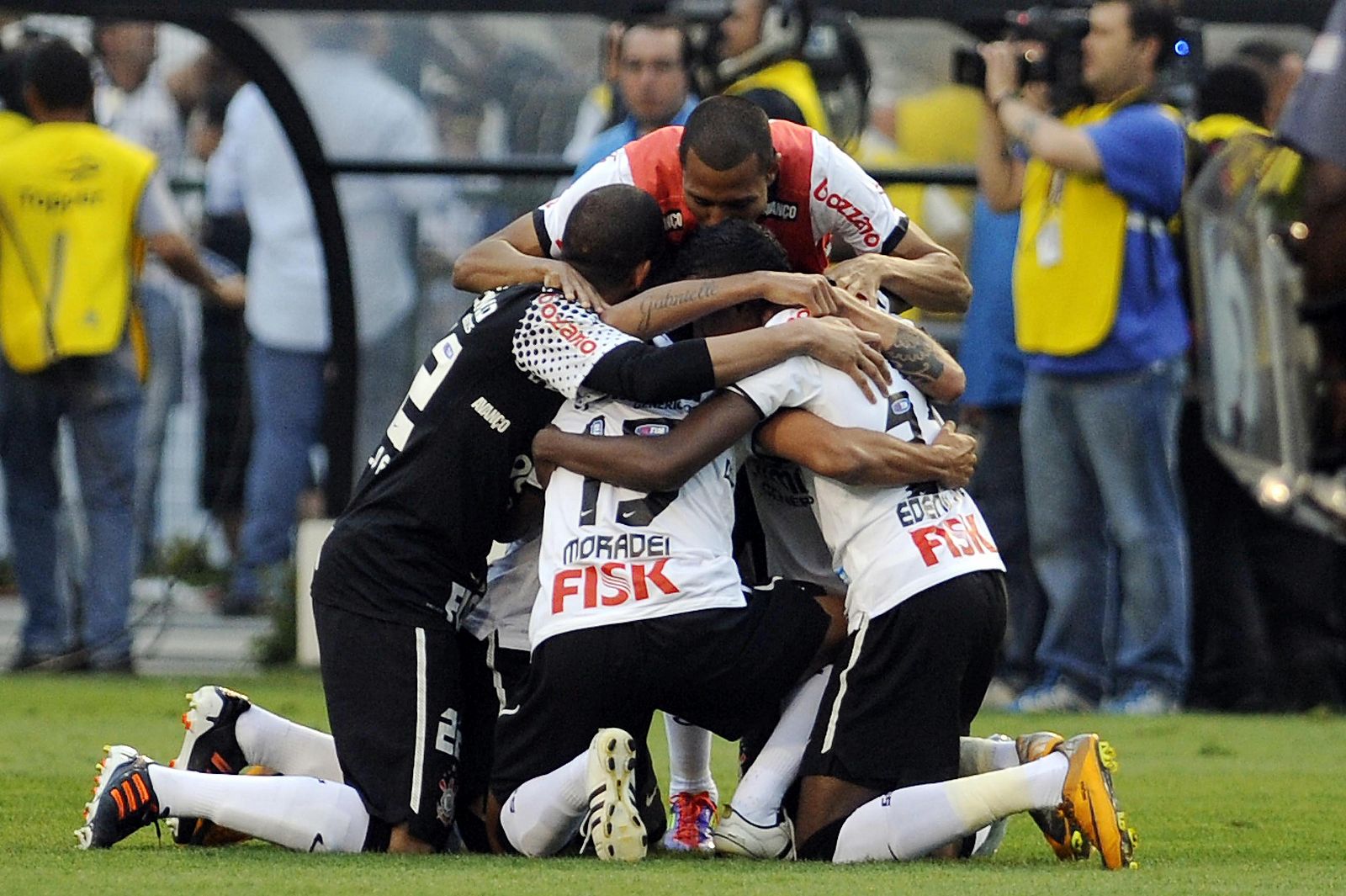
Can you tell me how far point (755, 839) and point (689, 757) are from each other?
41 centimetres

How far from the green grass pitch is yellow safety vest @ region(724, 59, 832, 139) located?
2387mm

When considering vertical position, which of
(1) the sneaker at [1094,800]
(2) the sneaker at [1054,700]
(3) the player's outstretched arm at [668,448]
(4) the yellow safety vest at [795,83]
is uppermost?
(4) the yellow safety vest at [795,83]

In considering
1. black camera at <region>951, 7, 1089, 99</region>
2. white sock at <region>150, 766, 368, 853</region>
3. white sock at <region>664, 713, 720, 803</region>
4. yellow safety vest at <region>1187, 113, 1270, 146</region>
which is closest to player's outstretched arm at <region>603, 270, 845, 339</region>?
white sock at <region>664, 713, 720, 803</region>

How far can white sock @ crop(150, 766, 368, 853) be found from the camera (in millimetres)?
4426

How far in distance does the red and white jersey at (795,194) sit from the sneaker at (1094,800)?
1.60m

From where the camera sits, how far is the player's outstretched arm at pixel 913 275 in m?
5.12

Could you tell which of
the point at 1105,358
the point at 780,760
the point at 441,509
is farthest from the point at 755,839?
the point at 1105,358

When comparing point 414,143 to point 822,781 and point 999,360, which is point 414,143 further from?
point 822,781

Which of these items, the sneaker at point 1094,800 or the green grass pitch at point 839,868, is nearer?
the green grass pitch at point 839,868

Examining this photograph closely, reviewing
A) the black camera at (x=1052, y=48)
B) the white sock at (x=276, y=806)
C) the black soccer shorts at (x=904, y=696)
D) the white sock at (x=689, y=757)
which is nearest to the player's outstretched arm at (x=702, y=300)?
the black soccer shorts at (x=904, y=696)

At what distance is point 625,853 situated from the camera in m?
4.37

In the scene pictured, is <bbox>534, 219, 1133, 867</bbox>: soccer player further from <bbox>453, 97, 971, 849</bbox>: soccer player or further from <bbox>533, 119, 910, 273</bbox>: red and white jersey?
<bbox>533, 119, 910, 273</bbox>: red and white jersey

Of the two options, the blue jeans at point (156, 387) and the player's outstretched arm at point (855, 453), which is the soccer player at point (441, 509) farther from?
the blue jeans at point (156, 387)

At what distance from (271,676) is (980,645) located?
4992mm
